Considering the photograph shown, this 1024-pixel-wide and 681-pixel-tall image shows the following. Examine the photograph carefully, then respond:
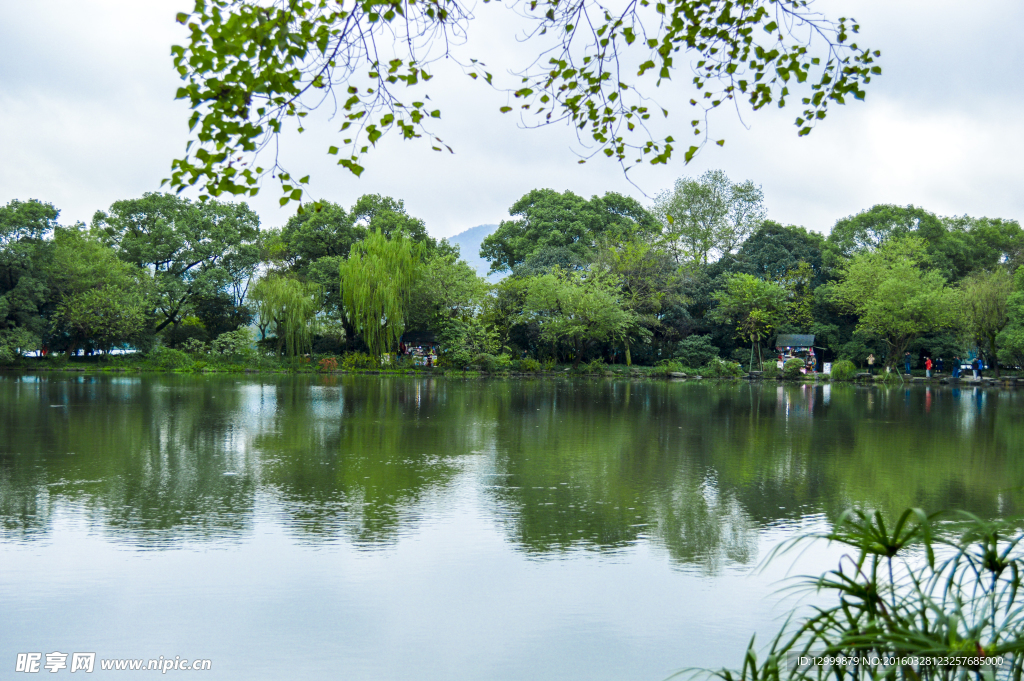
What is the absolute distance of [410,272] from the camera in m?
36.9

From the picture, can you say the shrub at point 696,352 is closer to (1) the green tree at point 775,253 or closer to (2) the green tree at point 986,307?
(1) the green tree at point 775,253

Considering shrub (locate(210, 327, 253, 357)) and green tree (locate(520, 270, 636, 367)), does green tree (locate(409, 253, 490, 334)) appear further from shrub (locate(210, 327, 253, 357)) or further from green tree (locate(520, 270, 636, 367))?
shrub (locate(210, 327, 253, 357))

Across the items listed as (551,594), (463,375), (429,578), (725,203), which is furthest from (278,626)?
(725,203)

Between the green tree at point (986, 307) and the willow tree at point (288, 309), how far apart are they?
99.5ft

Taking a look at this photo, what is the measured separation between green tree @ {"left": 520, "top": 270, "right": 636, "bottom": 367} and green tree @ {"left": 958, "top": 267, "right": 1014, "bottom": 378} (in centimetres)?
1485

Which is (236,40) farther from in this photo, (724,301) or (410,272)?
(724,301)

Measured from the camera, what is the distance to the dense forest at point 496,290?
116 feet

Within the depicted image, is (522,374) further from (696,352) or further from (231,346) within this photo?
(231,346)

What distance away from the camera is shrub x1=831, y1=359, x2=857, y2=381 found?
116ft

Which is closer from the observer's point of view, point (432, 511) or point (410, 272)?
point (432, 511)

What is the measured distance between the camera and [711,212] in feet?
158

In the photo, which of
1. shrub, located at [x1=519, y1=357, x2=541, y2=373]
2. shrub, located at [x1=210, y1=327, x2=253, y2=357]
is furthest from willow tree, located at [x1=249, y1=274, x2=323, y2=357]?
shrub, located at [x1=519, y1=357, x2=541, y2=373]

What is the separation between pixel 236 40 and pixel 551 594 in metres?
3.33

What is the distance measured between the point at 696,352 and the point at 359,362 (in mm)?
16386
